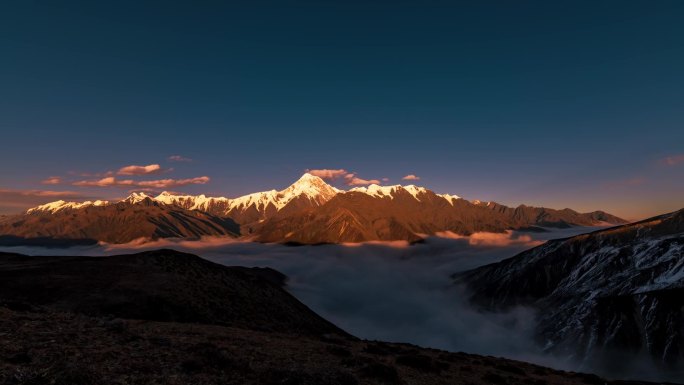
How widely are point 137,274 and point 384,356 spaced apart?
65869mm

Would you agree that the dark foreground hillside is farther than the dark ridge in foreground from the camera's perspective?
No

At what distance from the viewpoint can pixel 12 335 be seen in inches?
922

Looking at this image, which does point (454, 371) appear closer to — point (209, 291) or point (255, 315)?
point (255, 315)

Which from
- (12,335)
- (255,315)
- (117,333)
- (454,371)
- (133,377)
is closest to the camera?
(133,377)

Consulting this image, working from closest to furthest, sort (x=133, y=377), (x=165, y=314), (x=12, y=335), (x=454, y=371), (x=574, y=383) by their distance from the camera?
(x=133, y=377)
(x=12, y=335)
(x=454, y=371)
(x=574, y=383)
(x=165, y=314)

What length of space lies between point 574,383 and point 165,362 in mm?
39193

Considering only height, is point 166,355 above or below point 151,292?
above

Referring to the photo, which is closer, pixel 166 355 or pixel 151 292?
pixel 166 355

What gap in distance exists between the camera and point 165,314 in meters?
62.8

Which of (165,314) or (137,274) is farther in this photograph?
(137,274)

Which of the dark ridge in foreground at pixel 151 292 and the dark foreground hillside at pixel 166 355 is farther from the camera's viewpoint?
the dark ridge in foreground at pixel 151 292

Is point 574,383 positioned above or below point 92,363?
below

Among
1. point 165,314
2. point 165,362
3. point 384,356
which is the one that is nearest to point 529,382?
point 384,356

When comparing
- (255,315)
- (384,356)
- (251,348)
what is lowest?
(255,315)
